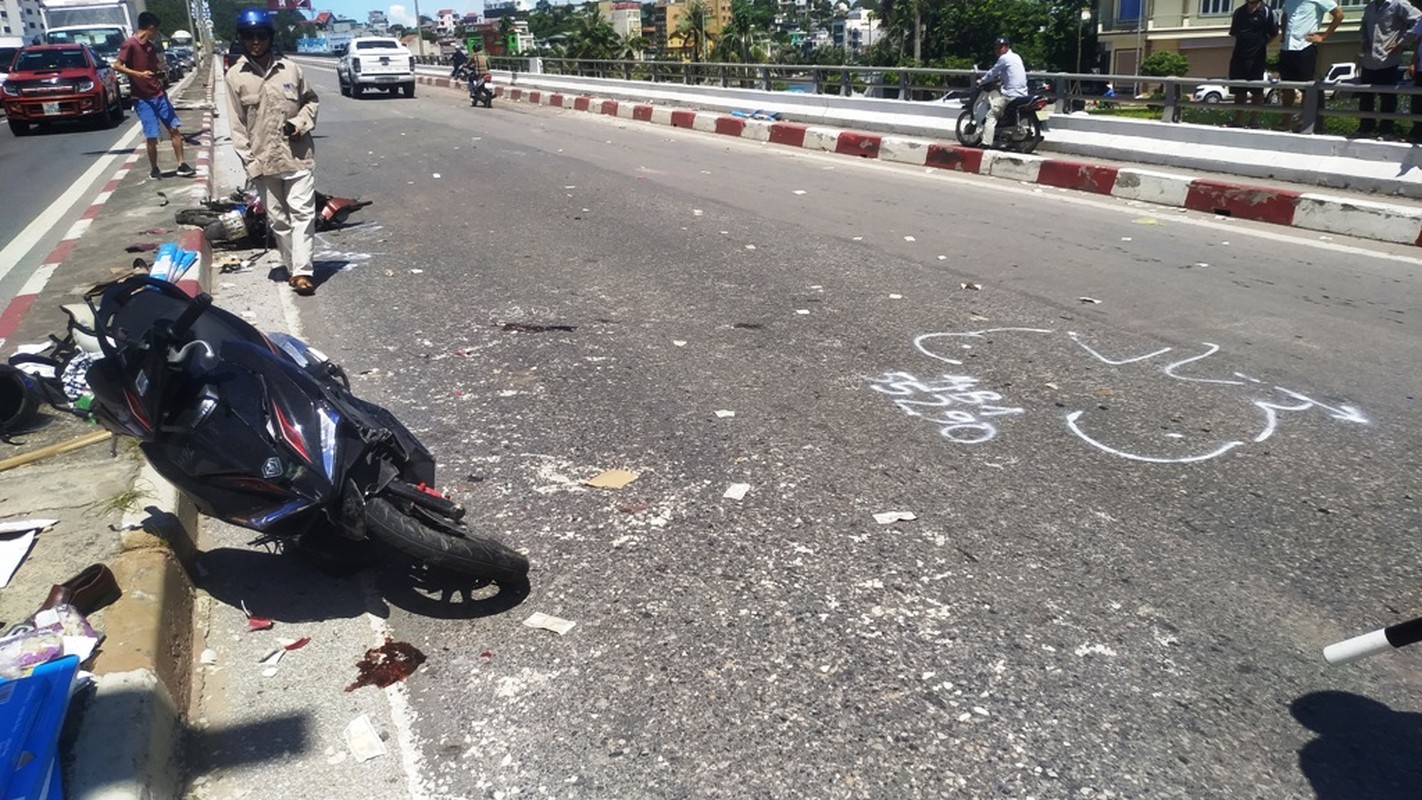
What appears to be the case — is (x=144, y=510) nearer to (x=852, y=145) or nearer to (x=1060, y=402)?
(x=1060, y=402)

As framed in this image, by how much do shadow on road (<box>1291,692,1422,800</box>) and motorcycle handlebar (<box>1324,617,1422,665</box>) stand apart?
36cm

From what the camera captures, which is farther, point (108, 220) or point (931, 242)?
point (108, 220)

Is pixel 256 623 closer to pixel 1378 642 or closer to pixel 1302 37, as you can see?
pixel 1378 642

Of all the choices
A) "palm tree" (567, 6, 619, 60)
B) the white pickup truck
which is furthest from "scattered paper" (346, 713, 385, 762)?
"palm tree" (567, 6, 619, 60)

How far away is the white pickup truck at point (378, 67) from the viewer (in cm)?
3462

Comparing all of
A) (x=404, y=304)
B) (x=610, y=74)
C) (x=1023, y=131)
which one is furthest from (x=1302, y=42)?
(x=610, y=74)

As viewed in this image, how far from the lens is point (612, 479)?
4.57 metres

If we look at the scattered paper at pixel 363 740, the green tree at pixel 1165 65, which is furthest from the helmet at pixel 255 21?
the green tree at pixel 1165 65

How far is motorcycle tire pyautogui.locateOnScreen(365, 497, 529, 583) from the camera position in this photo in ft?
11.1

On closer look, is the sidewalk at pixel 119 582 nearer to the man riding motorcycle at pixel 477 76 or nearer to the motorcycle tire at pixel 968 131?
the motorcycle tire at pixel 968 131

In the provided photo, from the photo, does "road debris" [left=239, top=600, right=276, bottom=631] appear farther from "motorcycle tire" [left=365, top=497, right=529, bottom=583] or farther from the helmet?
the helmet

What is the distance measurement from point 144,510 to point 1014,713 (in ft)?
10.4

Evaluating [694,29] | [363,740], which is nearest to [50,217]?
[363,740]

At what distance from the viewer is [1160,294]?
293 inches
